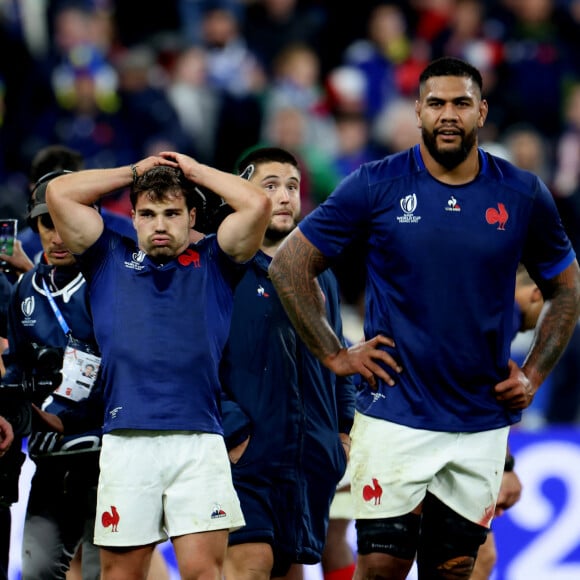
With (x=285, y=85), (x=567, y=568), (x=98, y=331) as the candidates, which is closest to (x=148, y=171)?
(x=98, y=331)

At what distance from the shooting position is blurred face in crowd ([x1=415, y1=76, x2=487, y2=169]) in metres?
5.39

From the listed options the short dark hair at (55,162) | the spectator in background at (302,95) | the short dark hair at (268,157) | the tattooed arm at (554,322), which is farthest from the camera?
the spectator in background at (302,95)

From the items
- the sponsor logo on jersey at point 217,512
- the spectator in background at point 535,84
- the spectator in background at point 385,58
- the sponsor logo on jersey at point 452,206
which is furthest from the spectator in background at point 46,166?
the spectator in background at point 535,84

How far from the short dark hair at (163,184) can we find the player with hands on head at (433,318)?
0.48 metres

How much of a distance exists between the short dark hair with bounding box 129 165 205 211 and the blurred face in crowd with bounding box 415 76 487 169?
994 mm

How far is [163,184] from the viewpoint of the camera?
553cm

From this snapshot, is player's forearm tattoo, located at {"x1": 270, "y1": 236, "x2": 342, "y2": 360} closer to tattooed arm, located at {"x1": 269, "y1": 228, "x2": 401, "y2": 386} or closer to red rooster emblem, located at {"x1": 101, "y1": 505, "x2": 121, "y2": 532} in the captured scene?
tattooed arm, located at {"x1": 269, "y1": 228, "x2": 401, "y2": 386}

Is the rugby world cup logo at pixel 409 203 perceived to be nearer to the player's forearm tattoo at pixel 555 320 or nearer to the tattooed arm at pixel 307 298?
the tattooed arm at pixel 307 298

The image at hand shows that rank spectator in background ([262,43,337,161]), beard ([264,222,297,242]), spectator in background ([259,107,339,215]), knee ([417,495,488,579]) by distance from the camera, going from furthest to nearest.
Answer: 1. spectator in background ([262,43,337,161])
2. spectator in background ([259,107,339,215])
3. beard ([264,222,297,242])
4. knee ([417,495,488,579])

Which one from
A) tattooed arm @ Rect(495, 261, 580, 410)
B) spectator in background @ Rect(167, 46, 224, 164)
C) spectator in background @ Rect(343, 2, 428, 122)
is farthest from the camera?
spectator in background @ Rect(343, 2, 428, 122)

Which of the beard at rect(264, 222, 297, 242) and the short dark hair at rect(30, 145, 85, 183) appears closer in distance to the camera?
the beard at rect(264, 222, 297, 242)

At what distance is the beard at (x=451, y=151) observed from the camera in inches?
213

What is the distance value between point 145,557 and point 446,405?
1.33 metres

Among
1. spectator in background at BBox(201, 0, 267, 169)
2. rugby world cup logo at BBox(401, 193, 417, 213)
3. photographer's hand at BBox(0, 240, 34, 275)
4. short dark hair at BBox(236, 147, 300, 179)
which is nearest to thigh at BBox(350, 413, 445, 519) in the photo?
rugby world cup logo at BBox(401, 193, 417, 213)
